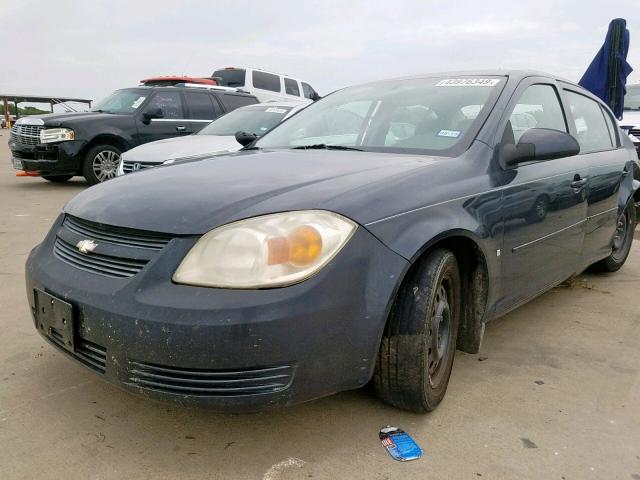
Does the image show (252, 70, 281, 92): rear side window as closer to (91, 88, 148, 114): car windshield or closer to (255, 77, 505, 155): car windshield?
(91, 88, 148, 114): car windshield

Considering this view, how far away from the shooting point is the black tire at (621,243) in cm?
443

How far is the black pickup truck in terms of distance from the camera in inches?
332

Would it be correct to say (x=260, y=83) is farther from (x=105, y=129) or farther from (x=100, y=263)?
(x=100, y=263)

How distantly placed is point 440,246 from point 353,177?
459mm

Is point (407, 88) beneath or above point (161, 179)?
above

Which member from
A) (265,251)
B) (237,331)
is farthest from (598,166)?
(237,331)

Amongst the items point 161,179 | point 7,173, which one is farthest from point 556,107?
point 7,173

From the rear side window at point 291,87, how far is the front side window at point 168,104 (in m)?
6.71

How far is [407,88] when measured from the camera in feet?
10.3

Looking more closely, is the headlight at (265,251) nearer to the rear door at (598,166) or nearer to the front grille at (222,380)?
the front grille at (222,380)

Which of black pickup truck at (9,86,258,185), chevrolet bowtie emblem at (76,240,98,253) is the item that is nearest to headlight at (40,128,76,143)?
black pickup truck at (9,86,258,185)

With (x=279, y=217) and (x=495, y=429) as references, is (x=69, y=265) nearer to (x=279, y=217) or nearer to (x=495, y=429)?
(x=279, y=217)

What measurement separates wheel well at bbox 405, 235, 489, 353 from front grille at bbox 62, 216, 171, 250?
1.18m

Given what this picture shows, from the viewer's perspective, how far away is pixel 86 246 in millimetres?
2041
